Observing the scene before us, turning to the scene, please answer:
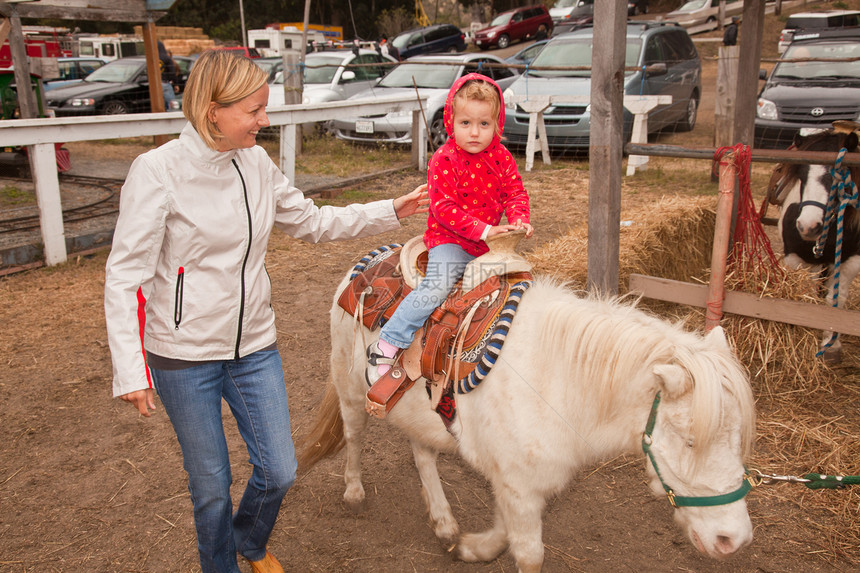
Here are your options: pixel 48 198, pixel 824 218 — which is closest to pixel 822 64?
pixel 824 218

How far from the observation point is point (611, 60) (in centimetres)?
351

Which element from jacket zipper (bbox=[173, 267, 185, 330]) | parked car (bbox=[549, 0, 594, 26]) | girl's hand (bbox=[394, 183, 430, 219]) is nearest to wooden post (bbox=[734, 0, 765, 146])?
girl's hand (bbox=[394, 183, 430, 219])

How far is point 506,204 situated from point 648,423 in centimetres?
110

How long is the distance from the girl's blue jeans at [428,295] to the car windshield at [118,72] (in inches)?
596

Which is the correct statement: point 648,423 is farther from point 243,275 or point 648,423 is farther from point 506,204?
point 243,275

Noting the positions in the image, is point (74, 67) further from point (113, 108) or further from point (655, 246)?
point (655, 246)

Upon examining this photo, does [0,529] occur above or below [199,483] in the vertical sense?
below

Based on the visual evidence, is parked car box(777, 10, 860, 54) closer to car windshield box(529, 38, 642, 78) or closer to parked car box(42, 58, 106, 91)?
car windshield box(529, 38, 642, 78)

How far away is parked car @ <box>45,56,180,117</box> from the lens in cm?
1367

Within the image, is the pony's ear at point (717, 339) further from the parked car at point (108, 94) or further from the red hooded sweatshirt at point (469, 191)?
the parked car at point (108, 94)

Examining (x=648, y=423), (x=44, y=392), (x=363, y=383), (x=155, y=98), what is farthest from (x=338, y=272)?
(x=155, y=98)

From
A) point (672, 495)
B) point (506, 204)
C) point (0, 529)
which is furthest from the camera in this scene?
point (0, 529)

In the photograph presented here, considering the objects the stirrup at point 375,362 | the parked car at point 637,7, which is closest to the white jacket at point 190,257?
the stirrup at point 375,362

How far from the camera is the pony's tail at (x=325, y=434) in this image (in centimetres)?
323
